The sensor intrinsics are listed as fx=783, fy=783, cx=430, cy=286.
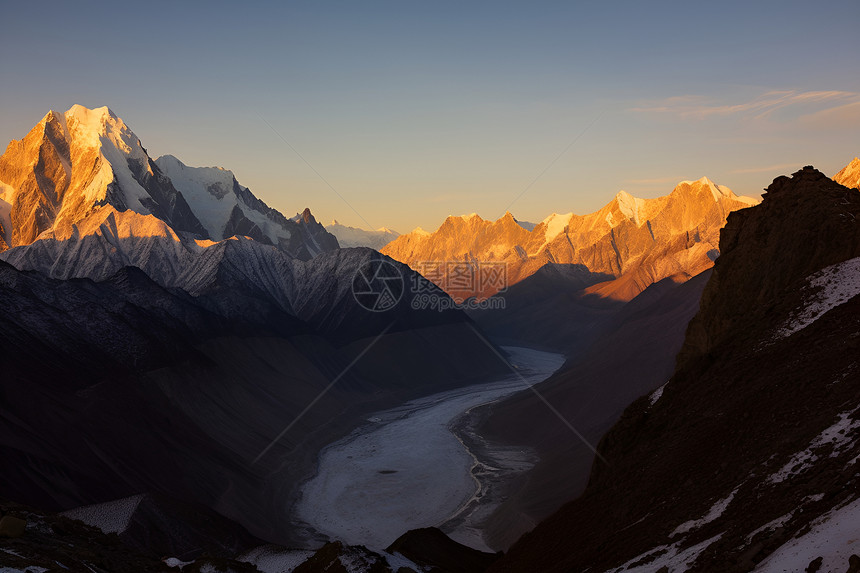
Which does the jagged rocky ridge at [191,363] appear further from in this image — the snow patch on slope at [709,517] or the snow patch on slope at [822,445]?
the snow patch on slope at [822,445]

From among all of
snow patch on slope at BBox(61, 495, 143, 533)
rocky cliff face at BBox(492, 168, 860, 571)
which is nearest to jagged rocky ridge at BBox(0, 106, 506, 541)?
snow patch on slope at BBox(61, 495, 143, 533)

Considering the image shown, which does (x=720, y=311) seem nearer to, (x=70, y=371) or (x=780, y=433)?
(x=780, y=433)

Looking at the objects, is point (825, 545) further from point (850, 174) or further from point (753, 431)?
point (850, 174)

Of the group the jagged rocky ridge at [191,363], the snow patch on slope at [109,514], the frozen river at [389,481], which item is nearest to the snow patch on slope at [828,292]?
the frozen river at [389,481]

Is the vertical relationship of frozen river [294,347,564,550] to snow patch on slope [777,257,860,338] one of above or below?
below

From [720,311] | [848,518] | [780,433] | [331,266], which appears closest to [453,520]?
[720,311]

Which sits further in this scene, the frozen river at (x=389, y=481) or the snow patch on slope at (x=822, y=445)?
the frozen river at (x=389, y=481)

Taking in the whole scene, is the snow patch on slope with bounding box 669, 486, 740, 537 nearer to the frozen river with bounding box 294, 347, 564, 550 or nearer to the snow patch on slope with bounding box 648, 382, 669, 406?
the snow patch on slope with bounding box 648, 382, 669, 406

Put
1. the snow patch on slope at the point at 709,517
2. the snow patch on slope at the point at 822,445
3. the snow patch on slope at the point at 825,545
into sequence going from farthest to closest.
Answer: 1. the snow patch on slope at the point at 709,517
2. the snow patch on slope at the point at 822,445
3. the snow patch on slope at the point at 825,545
